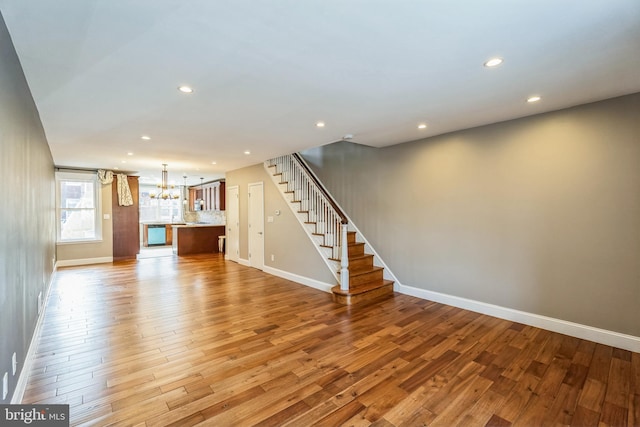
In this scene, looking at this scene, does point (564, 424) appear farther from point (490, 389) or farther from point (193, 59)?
point (193, 59)

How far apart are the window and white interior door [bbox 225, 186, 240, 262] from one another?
3.42 m

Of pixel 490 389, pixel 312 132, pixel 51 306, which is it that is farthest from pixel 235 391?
pixel 51 306

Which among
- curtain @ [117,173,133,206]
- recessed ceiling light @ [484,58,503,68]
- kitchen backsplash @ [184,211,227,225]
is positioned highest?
recessed ceiling light @ [484,58,503,68]

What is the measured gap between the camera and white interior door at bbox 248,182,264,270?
676 centimetres

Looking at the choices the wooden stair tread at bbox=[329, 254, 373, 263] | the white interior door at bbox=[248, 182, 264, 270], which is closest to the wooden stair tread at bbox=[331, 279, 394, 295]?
the wooden stair tread at bbox=[329, 254, 373, 263]

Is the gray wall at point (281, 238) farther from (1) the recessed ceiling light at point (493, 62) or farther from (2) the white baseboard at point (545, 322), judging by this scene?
(1) the recessed ceiling light at point (493, 62)

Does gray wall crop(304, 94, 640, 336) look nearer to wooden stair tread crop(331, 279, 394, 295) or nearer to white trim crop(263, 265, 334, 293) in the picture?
wooden stair tread crop(331, 279, 394, 295)

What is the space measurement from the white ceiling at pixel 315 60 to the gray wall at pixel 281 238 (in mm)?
2477

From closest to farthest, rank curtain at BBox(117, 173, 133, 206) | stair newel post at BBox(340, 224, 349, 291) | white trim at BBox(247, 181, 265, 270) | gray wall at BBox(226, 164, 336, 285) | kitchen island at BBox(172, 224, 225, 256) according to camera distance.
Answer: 1. stair newel post at BBox(340, 224, 349, 291)
2. gray wall at BBox(226, 164, 336, 285)
3. white trim at BBox(247, 181, 265, 270)
4. curtain at BBox(117, 173, 133, 206)
5. kitchen island at BBox(172, 224, 225, 256)

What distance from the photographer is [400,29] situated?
1.81 metres

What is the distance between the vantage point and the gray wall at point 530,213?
2.96 m

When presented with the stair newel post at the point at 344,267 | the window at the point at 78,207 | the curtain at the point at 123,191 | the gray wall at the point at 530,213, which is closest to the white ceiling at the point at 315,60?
the gray wall at the point at 530,213

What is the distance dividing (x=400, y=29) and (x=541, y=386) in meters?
2.92

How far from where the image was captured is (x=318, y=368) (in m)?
2.60
